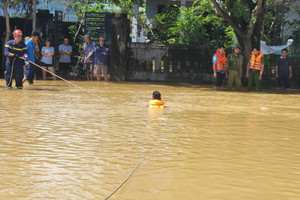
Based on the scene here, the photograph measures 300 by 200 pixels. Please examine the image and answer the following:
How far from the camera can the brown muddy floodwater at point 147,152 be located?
5.02 meters

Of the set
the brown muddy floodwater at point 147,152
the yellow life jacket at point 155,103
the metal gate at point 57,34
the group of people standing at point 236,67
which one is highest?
Result: the metal gate at point 57,34

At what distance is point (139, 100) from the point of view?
1394cm

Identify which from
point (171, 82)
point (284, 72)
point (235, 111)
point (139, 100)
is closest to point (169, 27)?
point (171, 82)

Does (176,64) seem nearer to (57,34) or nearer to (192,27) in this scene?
(192,27)

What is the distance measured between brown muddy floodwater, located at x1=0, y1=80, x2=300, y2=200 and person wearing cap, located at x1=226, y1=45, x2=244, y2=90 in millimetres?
7288

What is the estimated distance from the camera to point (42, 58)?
2095 cm

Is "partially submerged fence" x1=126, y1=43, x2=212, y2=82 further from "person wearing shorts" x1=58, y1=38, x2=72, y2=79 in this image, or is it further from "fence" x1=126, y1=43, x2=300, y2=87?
"person wearing shorts" x1=58, y1=38, x2=72, y2=79

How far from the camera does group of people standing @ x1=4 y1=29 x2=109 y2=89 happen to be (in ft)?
53.1

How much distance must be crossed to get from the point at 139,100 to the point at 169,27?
1348cm

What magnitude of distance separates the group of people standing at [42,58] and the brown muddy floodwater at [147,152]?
391 cm

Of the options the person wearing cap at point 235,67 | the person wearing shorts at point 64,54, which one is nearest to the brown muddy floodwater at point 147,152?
the person wearing cap at point 235,67

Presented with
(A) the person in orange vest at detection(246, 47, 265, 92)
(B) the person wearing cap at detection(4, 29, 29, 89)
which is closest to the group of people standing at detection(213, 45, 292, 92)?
(A) the person in orange vest at detection(246, 47, 265, 92)

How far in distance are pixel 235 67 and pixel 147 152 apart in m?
13.4

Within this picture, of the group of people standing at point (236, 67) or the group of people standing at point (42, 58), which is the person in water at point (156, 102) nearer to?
the group of people standing at point (42, 58)
